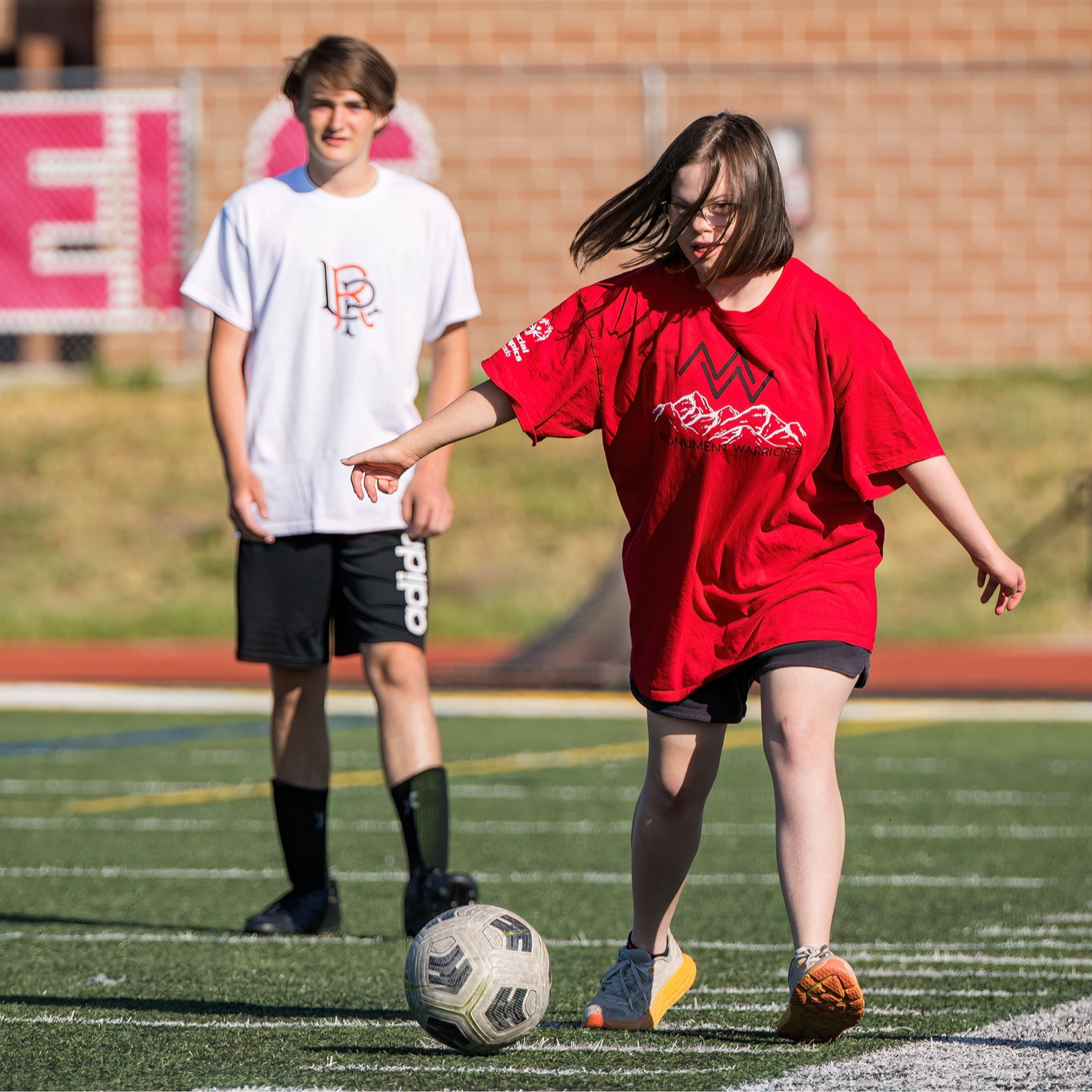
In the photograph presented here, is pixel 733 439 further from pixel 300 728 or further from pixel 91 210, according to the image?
pixel 91 210

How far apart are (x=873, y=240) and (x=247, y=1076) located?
1565 cm

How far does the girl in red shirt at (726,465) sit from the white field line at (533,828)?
10.5 feet

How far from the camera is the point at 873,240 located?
60.2 ft

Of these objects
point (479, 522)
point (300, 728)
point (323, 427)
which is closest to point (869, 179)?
point (479, 522)

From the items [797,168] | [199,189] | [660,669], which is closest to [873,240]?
[797,168]

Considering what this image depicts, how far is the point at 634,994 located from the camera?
4.03 metres

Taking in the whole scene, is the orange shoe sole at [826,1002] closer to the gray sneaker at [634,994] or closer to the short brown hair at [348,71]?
the gray sneaker at [634,994]

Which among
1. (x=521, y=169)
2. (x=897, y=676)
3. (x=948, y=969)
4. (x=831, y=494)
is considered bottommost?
(x=897, y=676)

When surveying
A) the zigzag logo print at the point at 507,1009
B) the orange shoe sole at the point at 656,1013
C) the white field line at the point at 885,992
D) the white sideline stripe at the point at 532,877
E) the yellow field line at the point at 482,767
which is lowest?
the yellow field line at the point at 482,767

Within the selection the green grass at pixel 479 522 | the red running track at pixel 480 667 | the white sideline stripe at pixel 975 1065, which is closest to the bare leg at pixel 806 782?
the white sideline stripe at pixel 975 1065

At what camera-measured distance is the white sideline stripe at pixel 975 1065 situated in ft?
11.4

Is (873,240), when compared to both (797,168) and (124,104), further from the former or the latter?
(124,104)

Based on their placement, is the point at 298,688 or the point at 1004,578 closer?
the point at 1004,578

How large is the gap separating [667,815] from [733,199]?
1215 millimetres
